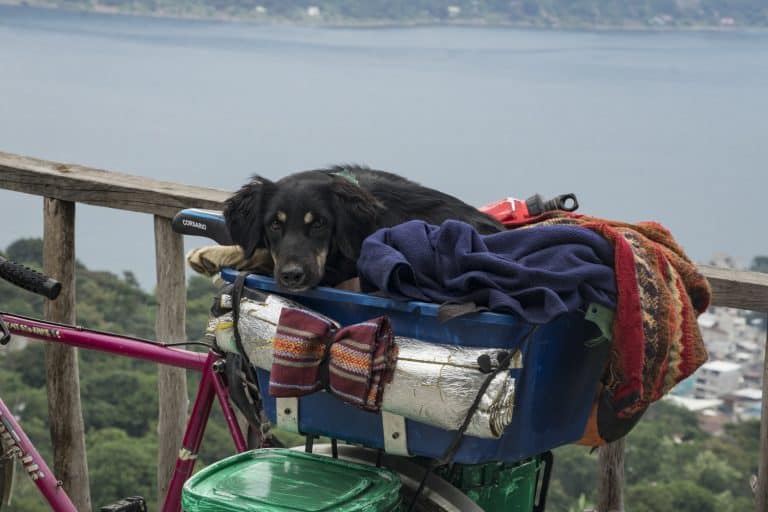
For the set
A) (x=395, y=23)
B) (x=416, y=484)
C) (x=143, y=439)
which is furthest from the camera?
(x=395, y=23)

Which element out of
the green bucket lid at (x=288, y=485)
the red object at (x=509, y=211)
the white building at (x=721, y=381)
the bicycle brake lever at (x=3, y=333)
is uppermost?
the red object at (x=509, y=211)

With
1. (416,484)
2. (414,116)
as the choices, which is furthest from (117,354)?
(414,116)

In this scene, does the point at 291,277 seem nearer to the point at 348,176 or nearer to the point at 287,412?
the point at 287,412

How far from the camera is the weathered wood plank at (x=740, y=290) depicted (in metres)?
2.43

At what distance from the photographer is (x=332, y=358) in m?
1.81

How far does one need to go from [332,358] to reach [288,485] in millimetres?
299

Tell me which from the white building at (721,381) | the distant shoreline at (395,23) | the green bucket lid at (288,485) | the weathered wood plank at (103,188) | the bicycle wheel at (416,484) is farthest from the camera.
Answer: the white building at (721,381)

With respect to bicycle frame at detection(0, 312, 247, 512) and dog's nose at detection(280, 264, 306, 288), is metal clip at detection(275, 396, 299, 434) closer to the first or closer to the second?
dog's nose at detection(280, 264, 306, 288)

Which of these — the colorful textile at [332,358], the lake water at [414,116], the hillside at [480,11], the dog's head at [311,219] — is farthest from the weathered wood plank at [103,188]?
the lake water at [414,116]

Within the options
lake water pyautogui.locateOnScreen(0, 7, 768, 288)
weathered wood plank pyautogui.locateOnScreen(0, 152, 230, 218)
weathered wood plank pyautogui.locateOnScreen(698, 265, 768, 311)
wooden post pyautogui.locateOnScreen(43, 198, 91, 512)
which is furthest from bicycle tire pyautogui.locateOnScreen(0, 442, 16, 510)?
lake water pyautogui.locateOnScreen(0, 7, 768, 288)

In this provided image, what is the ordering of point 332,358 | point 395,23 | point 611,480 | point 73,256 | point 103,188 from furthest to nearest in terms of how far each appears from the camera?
point 395,23
point 73,256
point 103,188
point 611,480
point 332,358

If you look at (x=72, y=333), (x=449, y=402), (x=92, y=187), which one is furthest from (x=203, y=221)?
(x=449, y=402)

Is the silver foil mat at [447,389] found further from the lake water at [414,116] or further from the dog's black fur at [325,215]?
the lake water at [414,116]

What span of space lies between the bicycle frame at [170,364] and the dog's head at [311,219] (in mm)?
333
